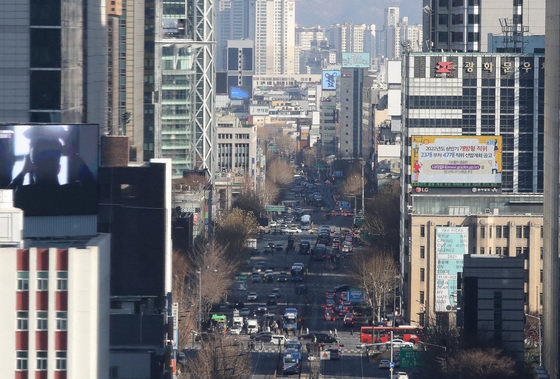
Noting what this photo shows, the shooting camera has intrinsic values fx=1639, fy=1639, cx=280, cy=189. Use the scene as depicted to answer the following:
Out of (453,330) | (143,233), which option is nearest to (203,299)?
(453,330)

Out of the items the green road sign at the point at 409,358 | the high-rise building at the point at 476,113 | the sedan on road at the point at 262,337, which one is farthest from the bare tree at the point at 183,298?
the high-rise building at the point at 476,113

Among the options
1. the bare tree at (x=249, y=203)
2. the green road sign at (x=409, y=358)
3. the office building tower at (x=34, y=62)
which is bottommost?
the green road sign at (x=409, y=358)

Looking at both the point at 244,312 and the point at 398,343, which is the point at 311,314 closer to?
the point at 244,312

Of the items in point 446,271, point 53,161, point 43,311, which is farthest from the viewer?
point 446,271

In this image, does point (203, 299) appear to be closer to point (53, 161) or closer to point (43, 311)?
point (53, 161)

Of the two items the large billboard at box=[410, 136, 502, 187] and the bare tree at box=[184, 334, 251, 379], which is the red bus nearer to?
the bare tree at box=[184, 334, 251, 379]

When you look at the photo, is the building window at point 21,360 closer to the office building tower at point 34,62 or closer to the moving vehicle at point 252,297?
the office building tower at point 34,62
